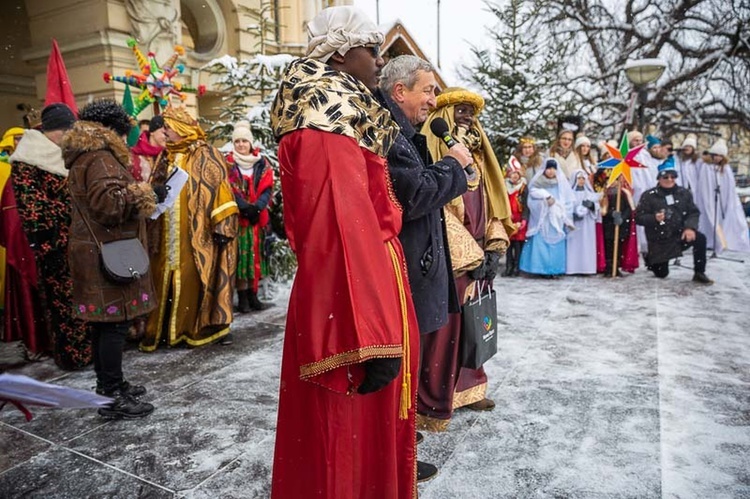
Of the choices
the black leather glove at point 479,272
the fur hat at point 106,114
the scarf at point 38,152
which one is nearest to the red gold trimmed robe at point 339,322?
the black leather glove at point 479,272

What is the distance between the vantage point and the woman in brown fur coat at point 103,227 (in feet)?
Result: 10.2

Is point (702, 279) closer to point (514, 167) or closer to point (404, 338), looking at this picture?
point (514, 167)

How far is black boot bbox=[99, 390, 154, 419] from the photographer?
10.4 feet

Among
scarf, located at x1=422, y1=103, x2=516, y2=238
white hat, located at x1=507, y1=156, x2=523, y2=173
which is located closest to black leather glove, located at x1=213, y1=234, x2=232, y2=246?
scarf, located at x1=422, y1=103, x2=516, y2=238

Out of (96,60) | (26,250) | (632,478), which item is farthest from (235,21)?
(632,478)

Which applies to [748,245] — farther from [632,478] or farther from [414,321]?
[414,321]

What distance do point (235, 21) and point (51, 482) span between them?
1121 centimetres

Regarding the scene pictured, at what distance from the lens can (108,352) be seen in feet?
10.6

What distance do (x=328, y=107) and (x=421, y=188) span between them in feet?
1.72

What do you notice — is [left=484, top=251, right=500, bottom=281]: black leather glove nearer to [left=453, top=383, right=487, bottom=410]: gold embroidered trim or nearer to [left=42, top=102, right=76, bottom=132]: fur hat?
[left=453, top=383, right=487, bottom=410]: gold embroidered trim

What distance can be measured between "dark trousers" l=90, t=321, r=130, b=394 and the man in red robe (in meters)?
1.86

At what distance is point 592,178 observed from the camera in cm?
840

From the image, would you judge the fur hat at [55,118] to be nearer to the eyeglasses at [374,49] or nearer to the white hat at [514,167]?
the eyeglasses at [374,49]

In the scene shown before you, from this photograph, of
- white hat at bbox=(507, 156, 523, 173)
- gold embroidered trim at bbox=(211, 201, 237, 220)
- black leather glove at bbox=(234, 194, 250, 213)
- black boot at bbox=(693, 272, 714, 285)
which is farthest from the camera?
white hat at bbox=(507, 156, 523, 173)
